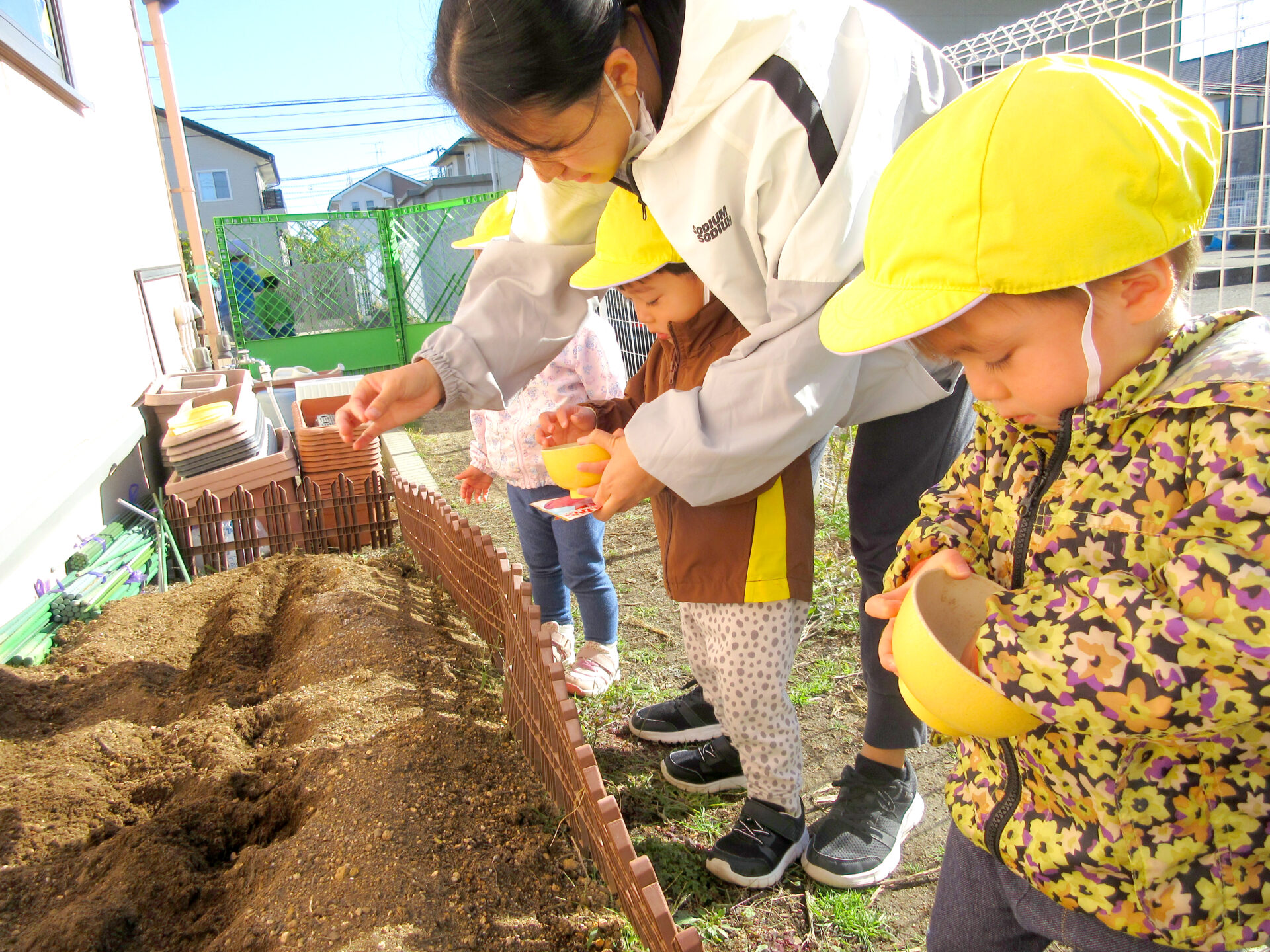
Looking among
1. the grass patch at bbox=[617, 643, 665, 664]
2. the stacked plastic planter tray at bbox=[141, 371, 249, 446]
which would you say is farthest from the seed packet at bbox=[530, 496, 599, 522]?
the stacked plastic planter tray at bbox=[141, 371, 249, 446]

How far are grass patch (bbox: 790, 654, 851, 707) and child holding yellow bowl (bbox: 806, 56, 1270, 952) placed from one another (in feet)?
5.33

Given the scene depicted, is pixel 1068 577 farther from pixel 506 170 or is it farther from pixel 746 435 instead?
pixel 506 170

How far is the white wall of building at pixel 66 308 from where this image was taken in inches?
130

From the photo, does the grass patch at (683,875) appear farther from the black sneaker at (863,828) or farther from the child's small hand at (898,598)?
the child's small hand at (898,598)

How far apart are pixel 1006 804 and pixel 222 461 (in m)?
4.47

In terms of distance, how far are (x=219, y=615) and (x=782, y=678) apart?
8.43 feet

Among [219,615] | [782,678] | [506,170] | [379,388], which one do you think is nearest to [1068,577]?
[782,678]

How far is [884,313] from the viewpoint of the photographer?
3.21 feet

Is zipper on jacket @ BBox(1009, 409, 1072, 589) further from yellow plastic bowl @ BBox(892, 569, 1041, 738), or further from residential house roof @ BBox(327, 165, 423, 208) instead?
residential house roof @ BBox(327, 165, 423, 208)

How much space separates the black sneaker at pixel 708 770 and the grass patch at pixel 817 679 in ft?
1.43

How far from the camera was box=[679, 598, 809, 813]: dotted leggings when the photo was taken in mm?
1820

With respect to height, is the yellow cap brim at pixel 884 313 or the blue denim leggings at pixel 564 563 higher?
the yellow cap brim at pixel 884 313

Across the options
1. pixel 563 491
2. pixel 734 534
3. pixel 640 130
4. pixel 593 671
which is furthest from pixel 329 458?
pixel 640 130

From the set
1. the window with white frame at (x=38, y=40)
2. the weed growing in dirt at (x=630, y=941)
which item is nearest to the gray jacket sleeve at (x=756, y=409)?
the weed growing in dirt at (x=630, y=941)
